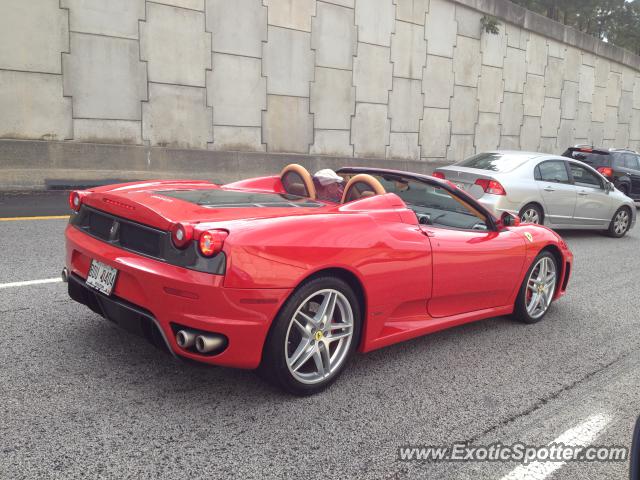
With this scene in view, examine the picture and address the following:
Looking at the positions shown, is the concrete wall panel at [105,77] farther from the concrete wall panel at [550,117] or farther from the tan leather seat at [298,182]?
the concrete wall panel at [550,117]

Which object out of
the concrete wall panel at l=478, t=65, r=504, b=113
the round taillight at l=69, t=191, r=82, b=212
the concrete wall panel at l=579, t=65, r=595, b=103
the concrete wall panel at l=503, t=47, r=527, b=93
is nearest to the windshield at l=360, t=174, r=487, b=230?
the round taillight at l=69, t=191, r=82, b=212

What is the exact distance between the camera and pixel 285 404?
3.29 metres

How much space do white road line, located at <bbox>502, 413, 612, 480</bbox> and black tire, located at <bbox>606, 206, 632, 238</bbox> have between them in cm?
813

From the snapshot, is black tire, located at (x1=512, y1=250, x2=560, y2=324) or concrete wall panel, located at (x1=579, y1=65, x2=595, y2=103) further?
concrete wall panel, located at (x1=579, y1=65, x2=595, y2=103)

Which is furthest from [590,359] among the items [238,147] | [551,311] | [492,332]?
[238,147]

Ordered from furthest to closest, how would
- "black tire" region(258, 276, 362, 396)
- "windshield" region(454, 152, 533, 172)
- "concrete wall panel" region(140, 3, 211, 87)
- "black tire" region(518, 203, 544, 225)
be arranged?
"concrete wall panel" region(140, 3, 211, 87), "windshield" region(454, 152, 533, 172), "black tire" region(518, 203, 544, 225), "black tire" region(258, 276, 362, 396)

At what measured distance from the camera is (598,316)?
5508 mm

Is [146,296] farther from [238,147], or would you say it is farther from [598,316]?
[238,147]

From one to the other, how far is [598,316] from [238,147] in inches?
378

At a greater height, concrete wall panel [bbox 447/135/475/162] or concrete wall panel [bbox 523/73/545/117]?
concrete wall panel [bbox 523/73/545/117]

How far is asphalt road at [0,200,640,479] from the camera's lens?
2.71m

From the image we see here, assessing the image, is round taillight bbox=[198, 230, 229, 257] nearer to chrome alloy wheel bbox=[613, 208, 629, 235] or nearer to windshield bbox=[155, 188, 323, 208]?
windshield bbox=[155, 188, 323, 208]

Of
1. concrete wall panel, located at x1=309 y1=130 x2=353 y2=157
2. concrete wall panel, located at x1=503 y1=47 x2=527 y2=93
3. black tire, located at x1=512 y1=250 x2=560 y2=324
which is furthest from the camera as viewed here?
concrete wall panel, located at x1=503 y1=47 x2=527 y2=93

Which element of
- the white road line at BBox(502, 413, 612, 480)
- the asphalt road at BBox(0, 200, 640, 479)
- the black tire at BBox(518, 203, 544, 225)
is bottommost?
the white road line at BBox(502, 413, 612, 480)
